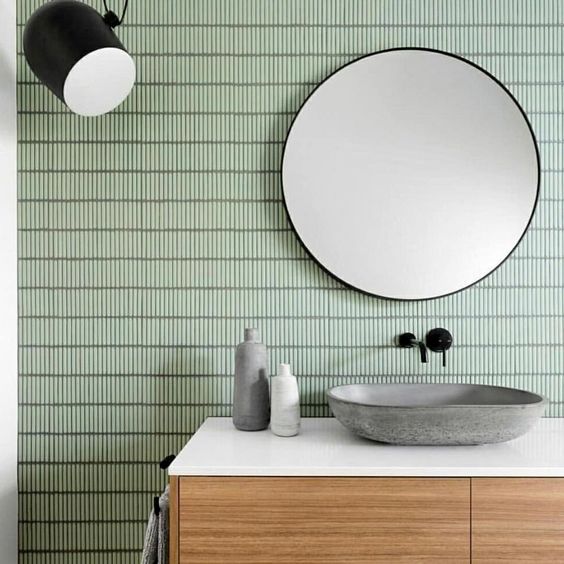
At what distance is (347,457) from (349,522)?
0.13 meters

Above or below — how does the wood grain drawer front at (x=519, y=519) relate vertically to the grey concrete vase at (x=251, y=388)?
below

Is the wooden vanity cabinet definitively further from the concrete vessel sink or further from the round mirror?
the round mirror

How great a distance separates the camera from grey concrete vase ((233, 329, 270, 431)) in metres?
1.43

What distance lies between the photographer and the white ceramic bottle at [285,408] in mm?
1377

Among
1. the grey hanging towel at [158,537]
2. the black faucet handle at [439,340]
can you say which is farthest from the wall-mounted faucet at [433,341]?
the grey hanging towel at [158,537]

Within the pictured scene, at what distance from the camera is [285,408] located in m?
1.38

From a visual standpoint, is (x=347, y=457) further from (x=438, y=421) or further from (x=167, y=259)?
(x=167, y=259)

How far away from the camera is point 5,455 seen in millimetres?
1551

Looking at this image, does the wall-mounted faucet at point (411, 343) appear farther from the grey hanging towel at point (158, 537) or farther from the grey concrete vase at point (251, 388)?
the grey hanging towel at point (158, 537)

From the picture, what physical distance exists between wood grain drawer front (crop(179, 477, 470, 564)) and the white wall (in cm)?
67

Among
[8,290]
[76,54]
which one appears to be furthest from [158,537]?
[76,54]

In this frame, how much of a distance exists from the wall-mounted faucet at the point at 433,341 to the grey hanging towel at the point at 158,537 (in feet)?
2.38

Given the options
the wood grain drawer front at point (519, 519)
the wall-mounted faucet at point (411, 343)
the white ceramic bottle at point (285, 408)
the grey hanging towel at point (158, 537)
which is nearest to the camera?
the wood grain drawer front at point (519, 519)

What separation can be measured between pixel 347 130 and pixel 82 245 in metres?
0.79
